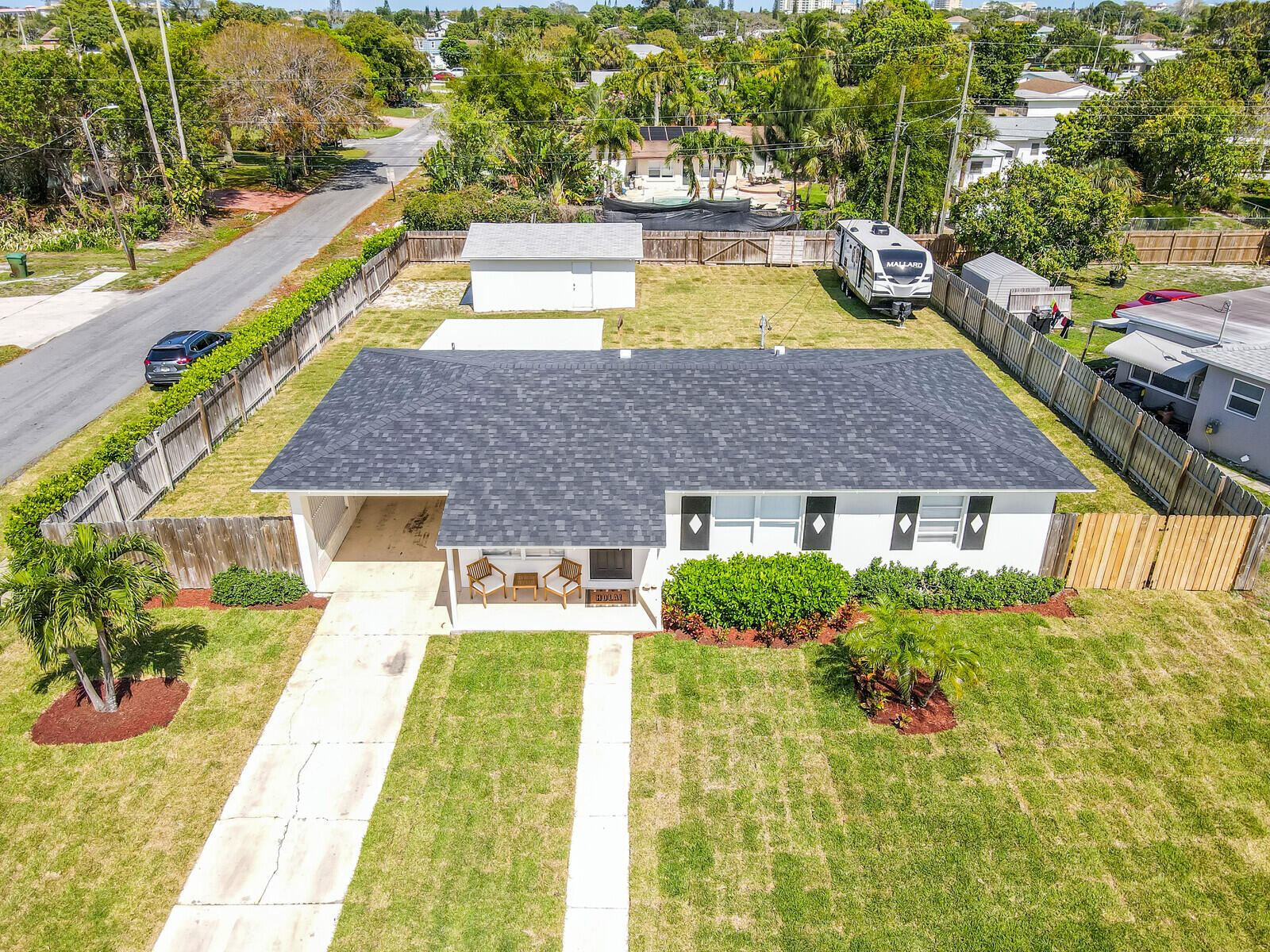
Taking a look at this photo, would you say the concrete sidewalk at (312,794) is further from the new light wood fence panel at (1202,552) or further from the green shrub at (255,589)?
the new light wood fence panel at (1202,552)

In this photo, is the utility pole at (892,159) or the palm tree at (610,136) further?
the palm tree at (610,136)

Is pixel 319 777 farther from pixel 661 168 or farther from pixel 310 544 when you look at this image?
pixel 661 168

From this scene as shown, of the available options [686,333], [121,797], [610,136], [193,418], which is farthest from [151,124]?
[121,797]

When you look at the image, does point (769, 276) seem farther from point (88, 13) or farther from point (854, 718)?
point (88, 13)

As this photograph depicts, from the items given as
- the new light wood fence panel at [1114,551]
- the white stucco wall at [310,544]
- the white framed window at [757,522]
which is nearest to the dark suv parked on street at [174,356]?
the white stucco wall at [310,544]

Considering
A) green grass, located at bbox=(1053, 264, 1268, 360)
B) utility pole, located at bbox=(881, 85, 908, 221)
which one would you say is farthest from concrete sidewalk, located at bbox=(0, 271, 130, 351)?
green grass, located at bbox=(1053, 264, 1268, 360)

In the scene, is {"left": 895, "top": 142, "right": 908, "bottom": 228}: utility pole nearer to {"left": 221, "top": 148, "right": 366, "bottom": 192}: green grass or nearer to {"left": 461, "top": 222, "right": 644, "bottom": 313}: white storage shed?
{"left": 461, "top": 222, "right": 644, "bottom": 313}: white storage shed

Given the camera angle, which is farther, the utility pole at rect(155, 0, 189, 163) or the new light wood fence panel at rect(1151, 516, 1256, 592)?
the utility pole at rect(155, 0, 189, 163)
